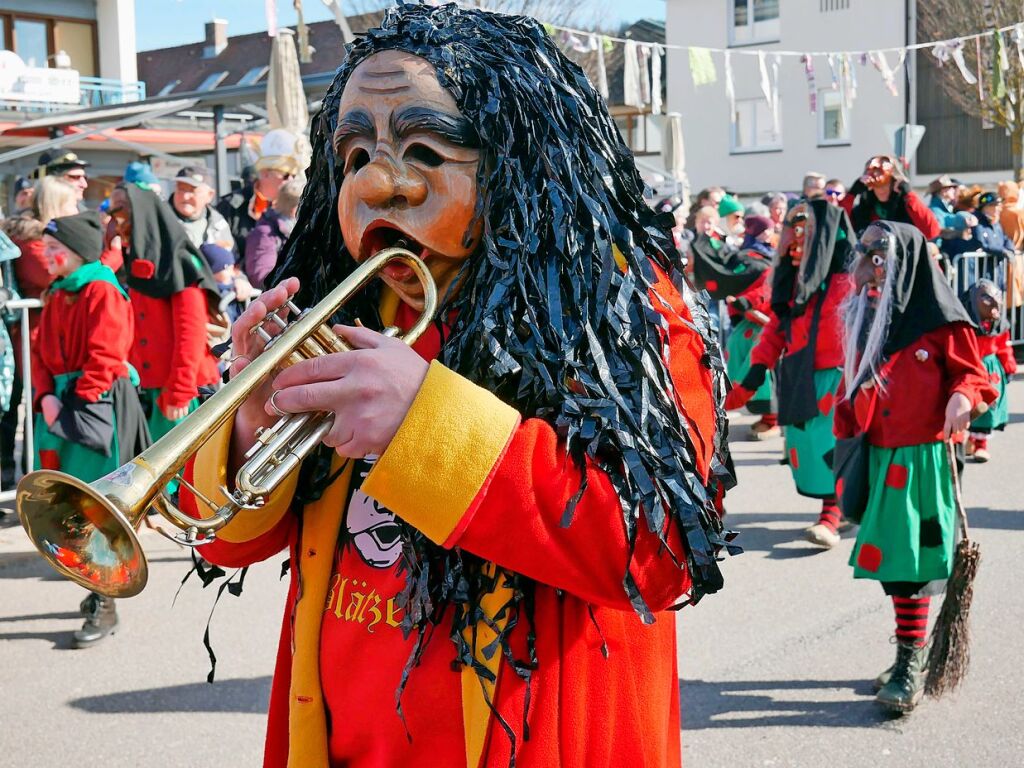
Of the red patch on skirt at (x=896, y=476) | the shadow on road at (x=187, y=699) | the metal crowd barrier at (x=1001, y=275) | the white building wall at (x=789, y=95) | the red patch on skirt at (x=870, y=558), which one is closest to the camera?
the shadow on road at (x=187, y=699)

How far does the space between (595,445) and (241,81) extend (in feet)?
144

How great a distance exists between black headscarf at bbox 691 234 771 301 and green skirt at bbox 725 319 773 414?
0.30m

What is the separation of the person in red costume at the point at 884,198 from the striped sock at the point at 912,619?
446 cm

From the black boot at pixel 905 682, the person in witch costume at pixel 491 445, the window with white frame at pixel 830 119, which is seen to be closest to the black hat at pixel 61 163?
the black boot at pixel 905 682

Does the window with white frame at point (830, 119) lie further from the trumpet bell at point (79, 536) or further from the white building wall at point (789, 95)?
the trumpet bell at point (79, 536)

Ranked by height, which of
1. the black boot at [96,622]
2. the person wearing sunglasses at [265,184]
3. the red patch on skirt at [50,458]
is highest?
the person wearing sunglasses at [265,184]

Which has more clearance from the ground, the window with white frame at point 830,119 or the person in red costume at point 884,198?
the window with white frame at point 830,119

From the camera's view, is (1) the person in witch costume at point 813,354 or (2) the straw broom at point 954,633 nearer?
(2) the straw broom at point 954,633

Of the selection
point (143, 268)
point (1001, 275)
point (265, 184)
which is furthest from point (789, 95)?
point (143, 268)

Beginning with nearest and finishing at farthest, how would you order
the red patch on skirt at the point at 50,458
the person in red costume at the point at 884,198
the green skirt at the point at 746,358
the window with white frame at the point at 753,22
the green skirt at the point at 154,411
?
1. the red patch on skirt at the point at 50,458
2. the green skirt at the point at 154,411
3. the person in red costume at the point at 884,198
4. the green skirt at the point at 746,358
5. the window with white frame at the point at 753,22

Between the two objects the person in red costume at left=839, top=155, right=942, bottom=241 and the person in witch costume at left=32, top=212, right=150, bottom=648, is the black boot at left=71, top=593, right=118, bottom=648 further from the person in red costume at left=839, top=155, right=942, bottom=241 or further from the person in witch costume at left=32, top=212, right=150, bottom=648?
the person in red costume at left=839, top=155, right=942, bottom=241

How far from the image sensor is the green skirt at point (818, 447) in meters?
6.62

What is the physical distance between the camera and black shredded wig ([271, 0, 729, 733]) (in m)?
1.53

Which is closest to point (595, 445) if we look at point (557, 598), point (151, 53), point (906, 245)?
point (557, 598)
